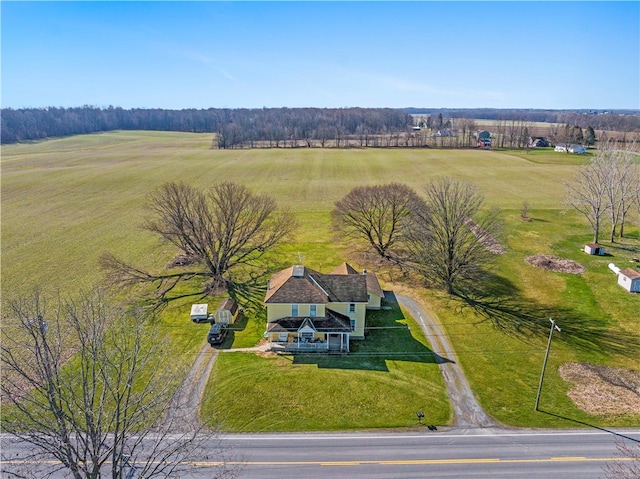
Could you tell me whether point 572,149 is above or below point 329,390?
above

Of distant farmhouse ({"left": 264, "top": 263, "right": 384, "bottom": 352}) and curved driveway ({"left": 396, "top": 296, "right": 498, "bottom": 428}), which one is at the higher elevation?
distant farmhouse ({"left": 264, "top": 263, "right": 384, "bottom": 352})

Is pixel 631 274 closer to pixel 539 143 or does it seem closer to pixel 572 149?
pixel 572 149

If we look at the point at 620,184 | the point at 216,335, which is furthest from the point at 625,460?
the point at 620,184

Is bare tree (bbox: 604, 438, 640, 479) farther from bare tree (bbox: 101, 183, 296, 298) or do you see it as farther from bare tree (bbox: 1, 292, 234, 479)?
bare tree (bbox: 101, 183, 296, 298)

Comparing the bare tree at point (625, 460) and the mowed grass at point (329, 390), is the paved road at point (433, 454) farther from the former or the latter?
the mowed grass at point (329, 390)

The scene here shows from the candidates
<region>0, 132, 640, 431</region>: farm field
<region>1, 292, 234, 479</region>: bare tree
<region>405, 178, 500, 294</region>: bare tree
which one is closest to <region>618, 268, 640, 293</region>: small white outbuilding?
<region>0, 132, 640, 431</region>: farm field

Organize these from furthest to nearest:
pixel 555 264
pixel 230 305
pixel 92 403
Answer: pixel 555 264
pixel 230 305
pixel 92 403

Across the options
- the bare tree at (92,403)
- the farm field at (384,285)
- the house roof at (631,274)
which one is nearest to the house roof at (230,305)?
the farm field at (384,285)
